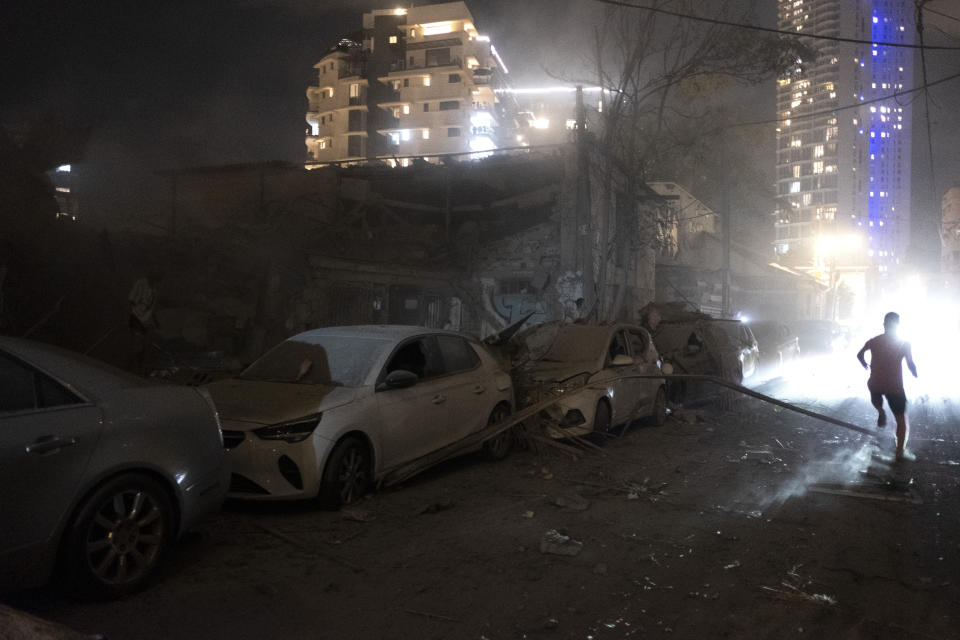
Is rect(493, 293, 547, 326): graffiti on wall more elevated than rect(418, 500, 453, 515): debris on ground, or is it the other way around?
rect(493, 293, 547, 326): graffiti on wall

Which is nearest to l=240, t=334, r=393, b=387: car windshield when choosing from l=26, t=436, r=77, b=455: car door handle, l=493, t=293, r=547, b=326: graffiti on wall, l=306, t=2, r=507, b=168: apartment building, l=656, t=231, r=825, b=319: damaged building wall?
l=26, t=436, r=77, b=455: car door handle

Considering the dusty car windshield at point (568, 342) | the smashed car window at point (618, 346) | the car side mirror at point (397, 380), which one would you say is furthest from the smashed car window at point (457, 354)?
the smashed car window at point (618, 346)

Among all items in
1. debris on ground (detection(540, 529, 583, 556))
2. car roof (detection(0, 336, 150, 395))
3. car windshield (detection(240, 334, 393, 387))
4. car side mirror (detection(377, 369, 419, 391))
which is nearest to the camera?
car roof (detection(0, 336, 150, 395))

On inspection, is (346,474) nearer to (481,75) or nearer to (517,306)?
(517,306)

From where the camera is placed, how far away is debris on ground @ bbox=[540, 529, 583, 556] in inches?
196

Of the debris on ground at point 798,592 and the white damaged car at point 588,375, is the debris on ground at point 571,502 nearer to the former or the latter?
the white damaged car at point 588,375

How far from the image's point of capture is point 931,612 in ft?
13.2

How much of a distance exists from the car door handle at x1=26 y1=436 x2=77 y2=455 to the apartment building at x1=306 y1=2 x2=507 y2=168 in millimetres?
69874

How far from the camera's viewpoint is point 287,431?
558 cm

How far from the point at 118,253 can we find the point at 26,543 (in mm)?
13536

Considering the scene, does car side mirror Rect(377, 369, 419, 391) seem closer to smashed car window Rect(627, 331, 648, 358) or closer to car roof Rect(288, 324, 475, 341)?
car roof Rect(288, 324, 475, 341)

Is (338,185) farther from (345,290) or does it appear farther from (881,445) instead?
(881,445)

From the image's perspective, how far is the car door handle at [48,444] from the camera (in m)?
3.43

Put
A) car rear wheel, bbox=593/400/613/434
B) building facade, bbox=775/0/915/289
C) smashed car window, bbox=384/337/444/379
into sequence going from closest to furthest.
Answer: smashed car window, bbox=384/337/444/379 < car rear wheel, bbox=593/400/613/434 < building facade, bbox=775/0/915/289
